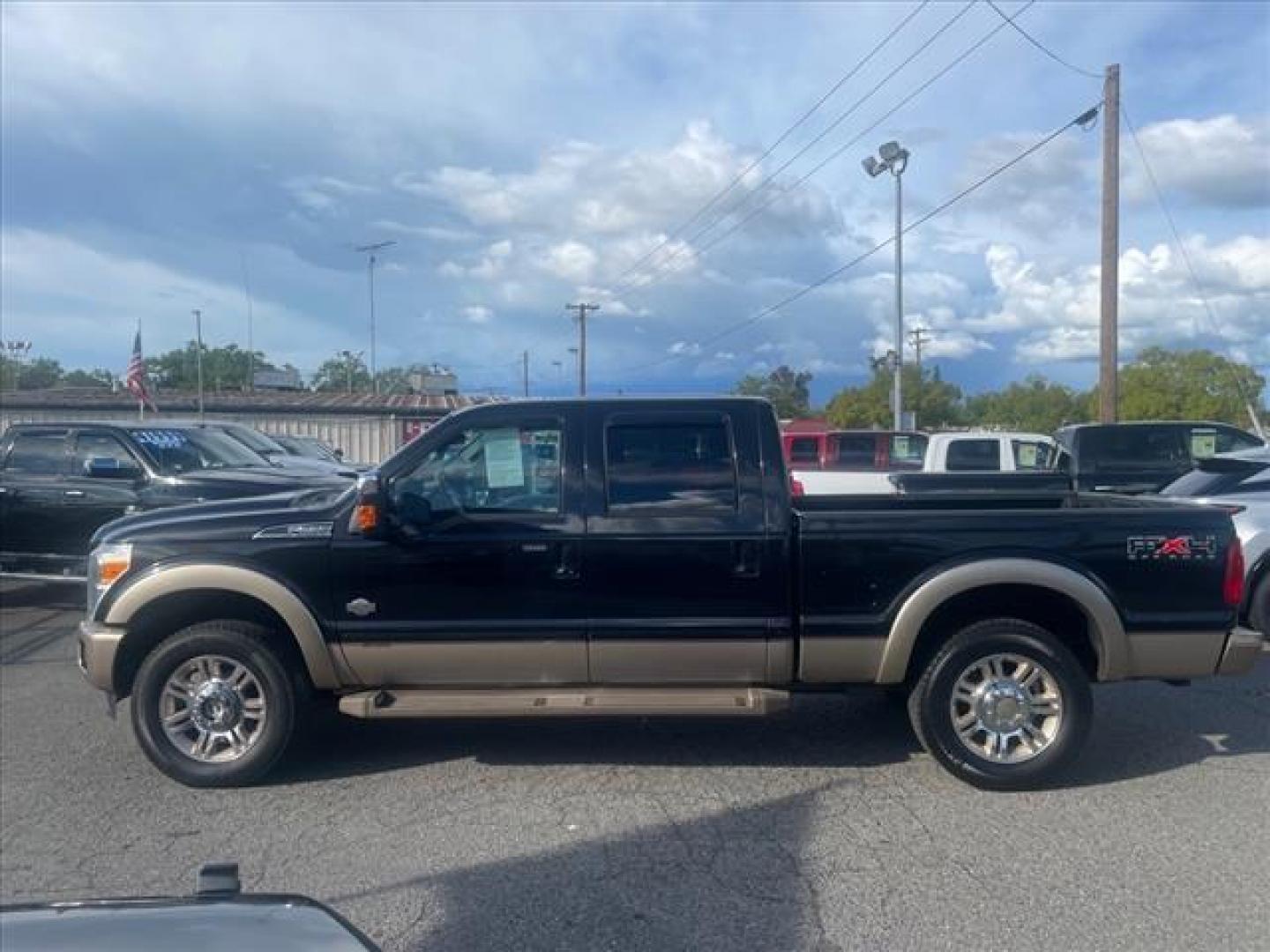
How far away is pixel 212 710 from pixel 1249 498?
831 cm

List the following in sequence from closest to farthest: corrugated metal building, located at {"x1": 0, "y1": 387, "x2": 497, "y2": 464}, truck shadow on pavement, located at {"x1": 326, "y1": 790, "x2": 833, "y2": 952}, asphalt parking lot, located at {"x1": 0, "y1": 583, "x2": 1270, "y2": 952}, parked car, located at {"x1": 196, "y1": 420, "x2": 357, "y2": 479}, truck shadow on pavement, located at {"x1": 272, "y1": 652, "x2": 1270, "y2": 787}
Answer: truck shadow on pavement, located at {"x1": 326, "y1": 790, "x2": 833, "y2": 952}, asphalt parking lot, located at {"x1": 0, "y1": 583, "x2": 1270, "y2": 952}, truck shadow on pavement, located at {"x1": 272, "y1": 652, "x2": 1270, "y2": 787}, parked car, located at {"x1": 196, "y1": 420, "x2": 357, "y2": 479}, corrugated metal building, located at {"x1": 0, "y1": 387, "x2": 497, "y2": 464}

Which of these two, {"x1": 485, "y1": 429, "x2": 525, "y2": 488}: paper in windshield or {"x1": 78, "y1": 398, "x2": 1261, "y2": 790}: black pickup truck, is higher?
{"x1": 485, "y1": 429, "x2": 525, "y2": 488}: paper in windshield

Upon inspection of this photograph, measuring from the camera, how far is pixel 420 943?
4.25m

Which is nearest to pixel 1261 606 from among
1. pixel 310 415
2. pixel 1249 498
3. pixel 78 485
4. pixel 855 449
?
pixel 1249 498

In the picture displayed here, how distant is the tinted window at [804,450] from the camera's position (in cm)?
2130

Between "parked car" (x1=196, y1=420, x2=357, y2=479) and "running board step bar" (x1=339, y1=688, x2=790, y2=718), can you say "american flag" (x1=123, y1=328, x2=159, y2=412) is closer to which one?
"parked car" (x1=196, y1=420, x2=357, y2=479)

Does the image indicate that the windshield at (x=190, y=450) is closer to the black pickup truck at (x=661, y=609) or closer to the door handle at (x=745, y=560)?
the black pickup truck at (x=661, y=609)

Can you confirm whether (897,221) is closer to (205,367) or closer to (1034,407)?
(1034,407)

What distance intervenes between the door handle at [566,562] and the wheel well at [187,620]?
1.47 metres

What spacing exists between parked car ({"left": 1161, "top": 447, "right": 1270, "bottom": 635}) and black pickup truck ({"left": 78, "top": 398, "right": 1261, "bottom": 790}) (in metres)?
3.47

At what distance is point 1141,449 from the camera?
17.3 m

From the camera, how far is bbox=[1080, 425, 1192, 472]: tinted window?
17.2 m

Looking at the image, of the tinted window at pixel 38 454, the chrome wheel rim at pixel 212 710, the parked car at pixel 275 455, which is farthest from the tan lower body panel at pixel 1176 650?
the tinted window at pixel 38 454

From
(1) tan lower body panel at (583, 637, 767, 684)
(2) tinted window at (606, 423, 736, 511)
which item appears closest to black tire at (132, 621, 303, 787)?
(1) tan lower body panel at (583, 637, 767, 684)
